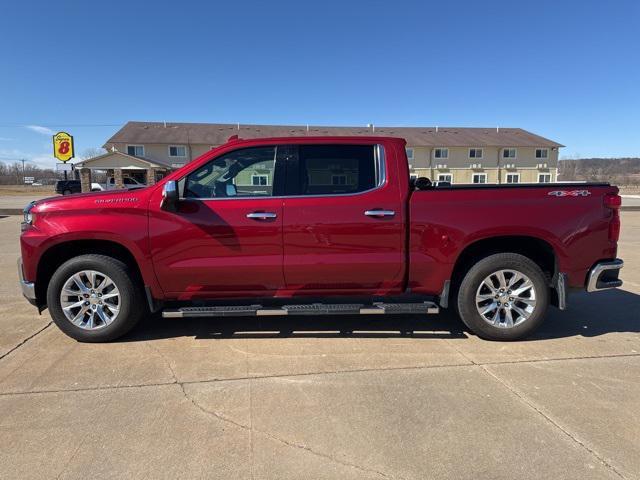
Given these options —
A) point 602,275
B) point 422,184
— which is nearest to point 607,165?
point 602,275

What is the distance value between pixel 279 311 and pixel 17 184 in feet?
328

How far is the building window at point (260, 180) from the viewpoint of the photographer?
4219 millimetres

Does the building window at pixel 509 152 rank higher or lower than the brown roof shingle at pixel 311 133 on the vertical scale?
A: lower

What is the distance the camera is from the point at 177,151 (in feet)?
147

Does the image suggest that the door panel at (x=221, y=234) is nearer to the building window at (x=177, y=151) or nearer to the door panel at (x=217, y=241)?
the door panel at (x=217, y=241)

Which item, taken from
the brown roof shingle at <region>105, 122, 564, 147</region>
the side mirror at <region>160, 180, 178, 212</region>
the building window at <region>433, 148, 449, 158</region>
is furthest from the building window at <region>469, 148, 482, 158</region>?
the side mirror at <region>160, 180, 178, 212</region>

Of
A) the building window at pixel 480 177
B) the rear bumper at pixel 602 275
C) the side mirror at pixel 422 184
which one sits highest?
the building window at pixel 480 177

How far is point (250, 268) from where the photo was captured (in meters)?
4.11

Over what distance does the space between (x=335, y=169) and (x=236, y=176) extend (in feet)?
3.18

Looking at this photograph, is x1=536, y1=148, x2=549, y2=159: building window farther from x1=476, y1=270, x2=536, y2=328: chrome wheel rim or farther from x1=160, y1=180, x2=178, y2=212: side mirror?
x1=160, y1=180, x2=178, y2=212: side mirror

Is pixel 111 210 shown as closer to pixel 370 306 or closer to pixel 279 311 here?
pixel 279 311

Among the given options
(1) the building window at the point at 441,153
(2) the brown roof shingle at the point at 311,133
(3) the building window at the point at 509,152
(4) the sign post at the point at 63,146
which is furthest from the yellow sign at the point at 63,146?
(3) the building window at the point at 509,152

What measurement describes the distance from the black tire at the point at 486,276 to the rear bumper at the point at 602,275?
1.35 feet

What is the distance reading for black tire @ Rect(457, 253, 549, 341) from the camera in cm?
422
